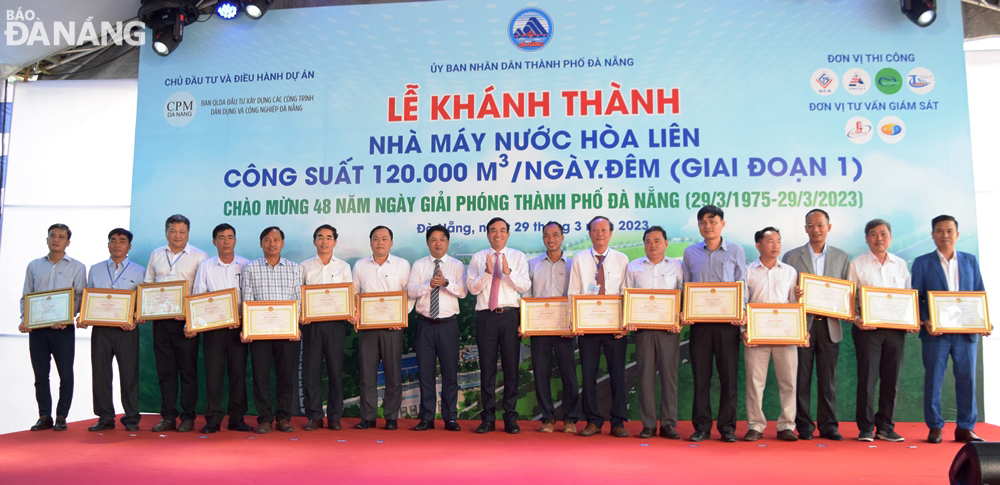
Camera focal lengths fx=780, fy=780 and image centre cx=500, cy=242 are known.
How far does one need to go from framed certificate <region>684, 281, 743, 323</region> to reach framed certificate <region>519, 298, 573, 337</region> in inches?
33.7

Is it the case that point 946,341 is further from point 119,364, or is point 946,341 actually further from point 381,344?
point 119,364

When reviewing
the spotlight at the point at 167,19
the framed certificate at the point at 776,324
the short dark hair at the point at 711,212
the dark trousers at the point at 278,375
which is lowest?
the dark trousers at the point at 278,375

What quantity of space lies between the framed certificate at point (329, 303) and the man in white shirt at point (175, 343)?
870 millimetres

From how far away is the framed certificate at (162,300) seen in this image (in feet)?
18.8

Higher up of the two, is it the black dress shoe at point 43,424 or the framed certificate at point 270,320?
the framed certificate at point 270,320

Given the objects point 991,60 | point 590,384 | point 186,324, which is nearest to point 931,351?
point 590,384

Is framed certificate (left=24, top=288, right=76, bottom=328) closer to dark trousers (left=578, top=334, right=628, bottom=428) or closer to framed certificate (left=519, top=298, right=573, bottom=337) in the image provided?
framed certificate (left=519, top=298, right=573, bottom=337)

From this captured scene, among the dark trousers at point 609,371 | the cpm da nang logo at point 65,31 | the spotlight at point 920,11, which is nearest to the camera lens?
the dark trousers at point 609,371

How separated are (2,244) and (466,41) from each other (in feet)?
15.5

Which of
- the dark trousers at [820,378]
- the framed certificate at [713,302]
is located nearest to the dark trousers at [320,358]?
the framed certificate at [713,302]

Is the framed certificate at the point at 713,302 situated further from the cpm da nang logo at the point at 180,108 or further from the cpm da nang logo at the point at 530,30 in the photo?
the cpm da nang logo at the point at 180,108

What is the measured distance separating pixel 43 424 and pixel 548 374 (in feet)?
12.4

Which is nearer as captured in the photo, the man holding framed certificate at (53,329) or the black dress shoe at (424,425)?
the black dress shoe at (424,425)

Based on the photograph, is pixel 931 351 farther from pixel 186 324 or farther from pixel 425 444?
pixel 186 324
